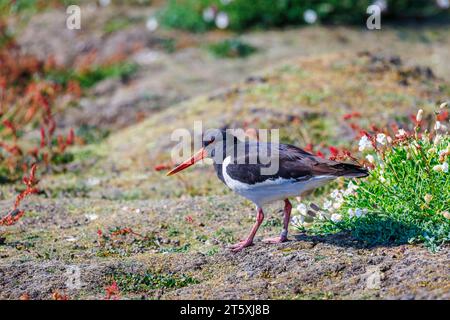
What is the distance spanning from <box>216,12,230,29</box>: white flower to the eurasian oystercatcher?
7164 mm

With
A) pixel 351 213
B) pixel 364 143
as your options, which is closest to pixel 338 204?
pixel 351 213

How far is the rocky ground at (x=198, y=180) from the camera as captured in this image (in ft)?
16.7

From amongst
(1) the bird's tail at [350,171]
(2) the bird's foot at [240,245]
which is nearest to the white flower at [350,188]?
(1) the bird's tail at [350,171]

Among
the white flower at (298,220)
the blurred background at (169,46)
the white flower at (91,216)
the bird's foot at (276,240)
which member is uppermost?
the blurred background at (169,46)

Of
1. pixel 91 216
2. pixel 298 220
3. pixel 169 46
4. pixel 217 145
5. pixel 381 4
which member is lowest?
pixel 91 216

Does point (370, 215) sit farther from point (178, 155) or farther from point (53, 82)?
point (53, 82)

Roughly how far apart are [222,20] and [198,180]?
5339 millimetres

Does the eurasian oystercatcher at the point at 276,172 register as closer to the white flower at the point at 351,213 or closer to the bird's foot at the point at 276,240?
the bird's foot at the point at 276,240

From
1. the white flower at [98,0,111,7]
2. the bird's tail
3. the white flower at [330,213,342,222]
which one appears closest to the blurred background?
the white flower at [98,0,111,7]

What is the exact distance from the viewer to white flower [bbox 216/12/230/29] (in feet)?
41.6

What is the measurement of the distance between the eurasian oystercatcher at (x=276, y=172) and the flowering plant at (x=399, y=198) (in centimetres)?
30

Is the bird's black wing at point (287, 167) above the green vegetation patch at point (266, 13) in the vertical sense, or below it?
below

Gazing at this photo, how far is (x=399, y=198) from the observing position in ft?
18.0

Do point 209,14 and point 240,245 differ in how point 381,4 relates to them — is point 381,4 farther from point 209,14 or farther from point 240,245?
point 240,245
